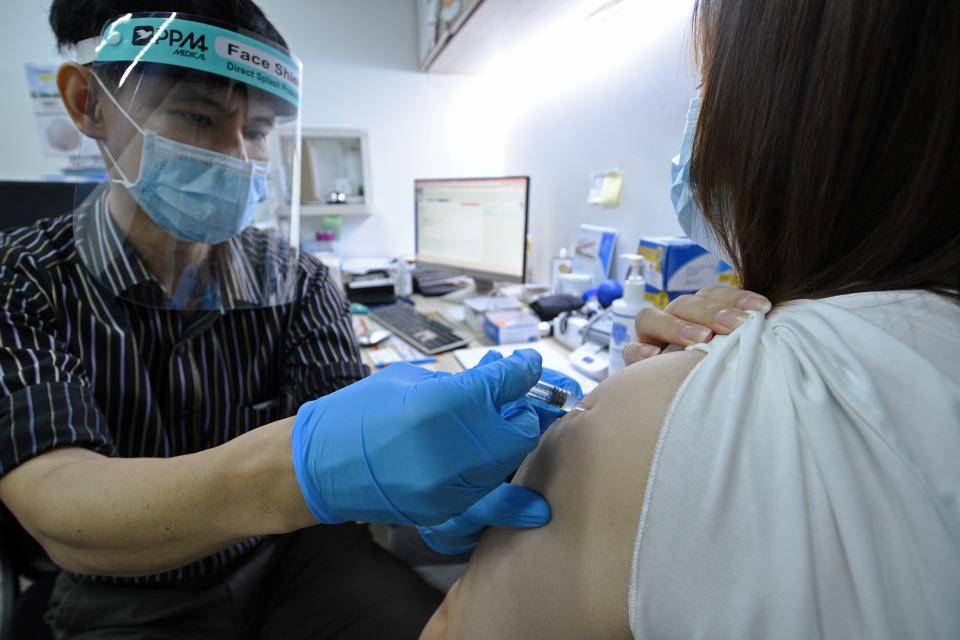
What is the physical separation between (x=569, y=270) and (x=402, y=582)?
4.32 ft

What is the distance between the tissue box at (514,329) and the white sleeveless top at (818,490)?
1116mm

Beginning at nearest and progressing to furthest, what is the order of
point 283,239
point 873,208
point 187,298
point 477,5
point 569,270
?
point 873,208 < point 187,298 < point 283,239 < point 477,5 < point 569,270

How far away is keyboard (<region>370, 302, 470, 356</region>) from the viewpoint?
4.91 feet

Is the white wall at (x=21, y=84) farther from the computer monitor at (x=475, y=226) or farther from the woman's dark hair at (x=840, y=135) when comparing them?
the woman's dark hair at (x=840, y=135)

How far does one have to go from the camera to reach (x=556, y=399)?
1.95 feet

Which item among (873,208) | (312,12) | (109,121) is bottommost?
(873,208)

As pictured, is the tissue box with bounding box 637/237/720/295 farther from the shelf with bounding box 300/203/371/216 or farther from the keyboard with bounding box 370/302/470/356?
the shelf with bounding box 300/203/371/216

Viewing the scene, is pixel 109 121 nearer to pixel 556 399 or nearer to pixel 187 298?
pixel 187 298

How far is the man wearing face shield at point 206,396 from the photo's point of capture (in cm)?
50

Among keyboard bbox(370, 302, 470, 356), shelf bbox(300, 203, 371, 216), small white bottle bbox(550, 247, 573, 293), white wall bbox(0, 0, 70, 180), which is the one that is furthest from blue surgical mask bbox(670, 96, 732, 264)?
white wall bbox(0, 0, 70, 180)

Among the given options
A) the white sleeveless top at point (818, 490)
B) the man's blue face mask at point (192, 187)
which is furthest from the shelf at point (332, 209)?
the white sleeveless top at point (818, 490)

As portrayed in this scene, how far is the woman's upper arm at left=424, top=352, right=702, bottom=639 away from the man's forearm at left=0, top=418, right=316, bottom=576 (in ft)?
0.78

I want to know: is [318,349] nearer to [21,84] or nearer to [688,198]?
[688,198]

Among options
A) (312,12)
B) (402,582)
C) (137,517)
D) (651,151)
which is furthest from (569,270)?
(312,12)
